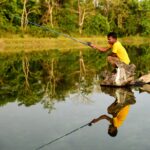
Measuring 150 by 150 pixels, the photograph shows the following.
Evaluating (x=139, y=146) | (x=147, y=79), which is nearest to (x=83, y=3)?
(x=147, y=79)

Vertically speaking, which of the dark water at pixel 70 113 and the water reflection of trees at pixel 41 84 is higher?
the dark water at pixel 70 113

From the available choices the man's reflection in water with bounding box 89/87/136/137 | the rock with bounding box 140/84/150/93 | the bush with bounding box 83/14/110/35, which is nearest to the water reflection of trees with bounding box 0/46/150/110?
the man's reflection in water with bounding box 89/87/136/137

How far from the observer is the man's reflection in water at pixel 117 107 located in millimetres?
8203

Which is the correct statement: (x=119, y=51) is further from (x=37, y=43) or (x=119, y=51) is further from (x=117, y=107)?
(x=37, y=43)

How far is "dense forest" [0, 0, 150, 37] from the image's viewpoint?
53.0 meters

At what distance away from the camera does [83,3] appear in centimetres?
5916

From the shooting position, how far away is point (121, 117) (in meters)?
8.90

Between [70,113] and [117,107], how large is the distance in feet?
3.94

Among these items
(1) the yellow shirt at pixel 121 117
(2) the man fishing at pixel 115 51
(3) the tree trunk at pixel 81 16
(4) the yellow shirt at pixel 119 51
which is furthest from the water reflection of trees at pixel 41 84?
(3) the tree trunk at pixel 81 16

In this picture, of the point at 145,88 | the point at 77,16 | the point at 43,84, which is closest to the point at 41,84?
the point at 43,84

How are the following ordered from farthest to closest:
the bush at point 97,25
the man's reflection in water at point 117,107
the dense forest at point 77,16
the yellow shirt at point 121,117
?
the bush at point 97,25
the dense forest at point 77,16
the yellow shirt at point 121,117
the man's reflection in water at point 117,107

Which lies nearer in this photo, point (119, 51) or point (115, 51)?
point (115, 51)

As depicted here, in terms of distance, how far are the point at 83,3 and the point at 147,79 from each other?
46.2 metres

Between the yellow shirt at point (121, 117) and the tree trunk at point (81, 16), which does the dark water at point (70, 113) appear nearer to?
→ the yellow shirt at point (121, 117)
